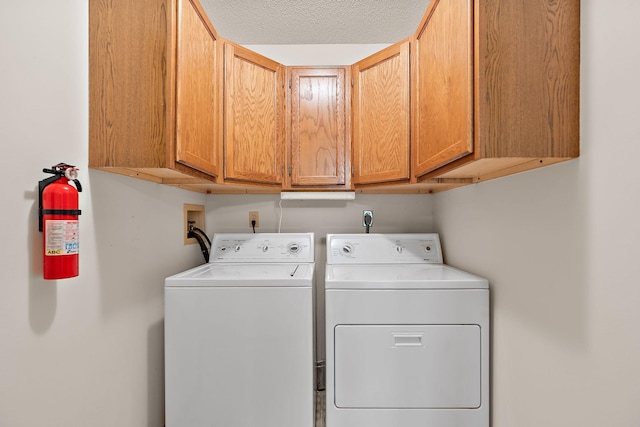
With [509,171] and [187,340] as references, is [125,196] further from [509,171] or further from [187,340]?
[509,171]

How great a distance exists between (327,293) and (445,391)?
2.22 feet

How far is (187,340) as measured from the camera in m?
1.25

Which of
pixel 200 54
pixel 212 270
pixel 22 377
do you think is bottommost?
pixel 22 377

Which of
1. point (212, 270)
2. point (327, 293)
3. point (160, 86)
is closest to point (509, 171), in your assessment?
point (327, 293)

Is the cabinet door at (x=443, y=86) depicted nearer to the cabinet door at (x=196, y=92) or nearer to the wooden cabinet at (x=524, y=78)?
the wooden cabinet at (x=524, y=78)

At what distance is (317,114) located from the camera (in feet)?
5.75

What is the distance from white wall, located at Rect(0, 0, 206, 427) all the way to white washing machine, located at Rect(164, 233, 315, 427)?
0.58 feet

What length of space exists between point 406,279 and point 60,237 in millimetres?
1290

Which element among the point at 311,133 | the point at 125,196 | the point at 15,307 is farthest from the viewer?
A: the point at 311,133

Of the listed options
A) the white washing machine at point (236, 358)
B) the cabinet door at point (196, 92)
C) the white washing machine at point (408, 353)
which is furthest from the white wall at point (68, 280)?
the white washing machine at point (408, 353)

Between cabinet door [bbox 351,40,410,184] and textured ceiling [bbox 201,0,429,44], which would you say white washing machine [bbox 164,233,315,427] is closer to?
cabinet door [bbox 351,40,410,184]

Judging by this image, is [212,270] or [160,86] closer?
[160,86]

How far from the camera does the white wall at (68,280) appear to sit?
0.76 meters

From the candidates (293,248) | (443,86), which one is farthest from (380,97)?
(293,248)
